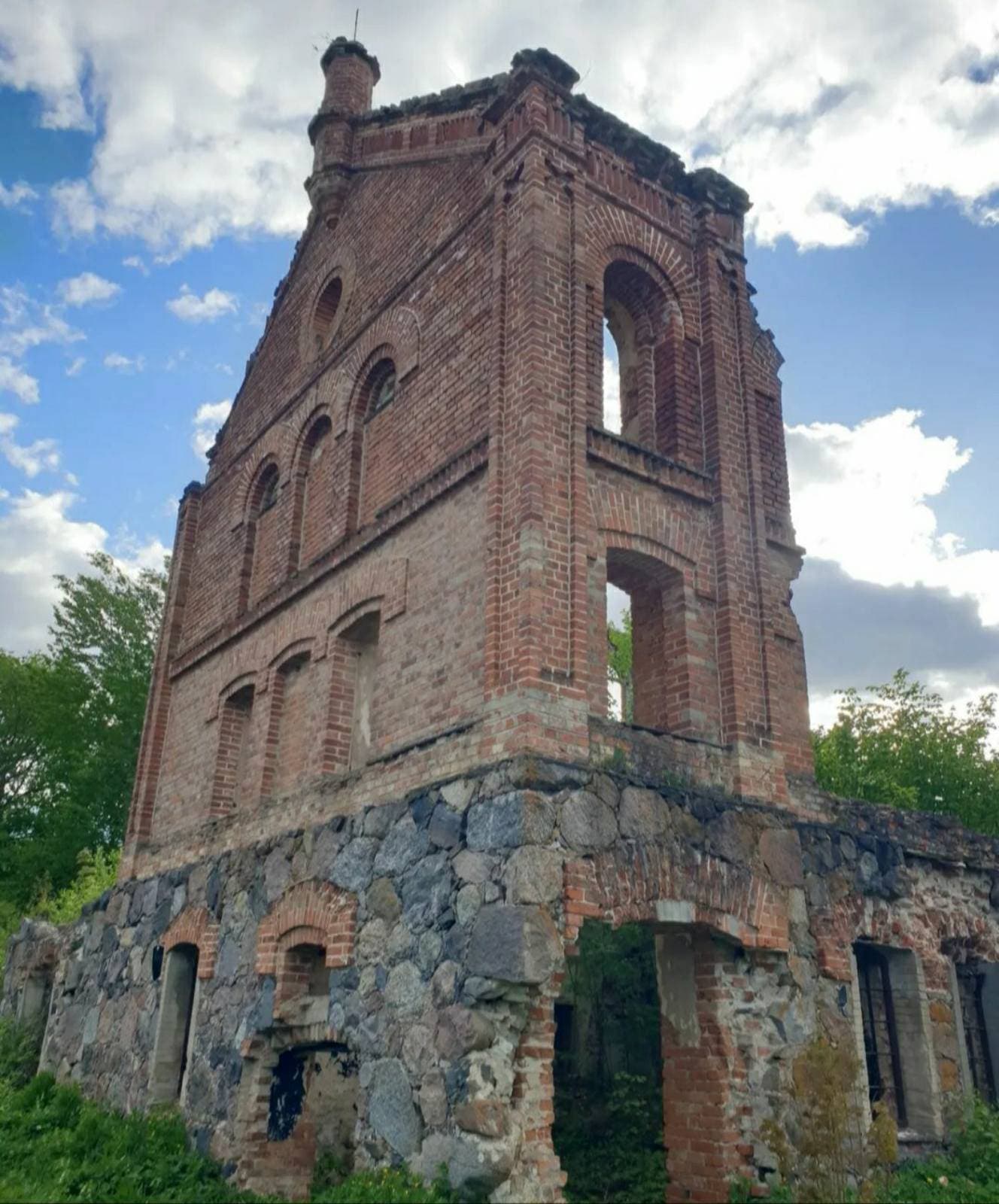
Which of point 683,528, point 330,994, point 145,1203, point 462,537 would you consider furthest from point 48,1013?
point 683,528

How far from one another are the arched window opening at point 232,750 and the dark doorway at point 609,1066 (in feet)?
15.1

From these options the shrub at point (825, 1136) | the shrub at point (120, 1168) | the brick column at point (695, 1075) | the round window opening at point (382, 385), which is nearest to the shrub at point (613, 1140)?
the brick column at point (695, 1075)

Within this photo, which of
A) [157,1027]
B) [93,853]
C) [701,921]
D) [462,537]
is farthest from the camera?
[93,853]

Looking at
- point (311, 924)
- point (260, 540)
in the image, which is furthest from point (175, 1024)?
point (260, 540)

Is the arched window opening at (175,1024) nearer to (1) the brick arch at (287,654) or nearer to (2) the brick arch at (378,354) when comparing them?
(1) the brick arch at (287,654)

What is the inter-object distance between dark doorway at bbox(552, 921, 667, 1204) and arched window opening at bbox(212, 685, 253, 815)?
4606mm

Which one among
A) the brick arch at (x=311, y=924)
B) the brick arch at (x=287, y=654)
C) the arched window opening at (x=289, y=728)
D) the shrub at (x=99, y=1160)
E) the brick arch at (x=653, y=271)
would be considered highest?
the brick arch at (x=653, y=271)

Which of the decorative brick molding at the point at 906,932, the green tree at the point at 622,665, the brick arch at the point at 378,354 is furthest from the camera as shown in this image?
the green tree at the point at 622,665

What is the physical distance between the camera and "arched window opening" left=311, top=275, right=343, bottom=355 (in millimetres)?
13875

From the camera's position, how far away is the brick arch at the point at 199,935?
10.6 meters

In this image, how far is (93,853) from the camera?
22.7 metres

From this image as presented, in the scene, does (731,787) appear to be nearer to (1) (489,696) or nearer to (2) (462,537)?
(1) (489,696)

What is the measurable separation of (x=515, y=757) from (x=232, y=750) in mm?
6469

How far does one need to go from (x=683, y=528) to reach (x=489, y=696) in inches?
112
